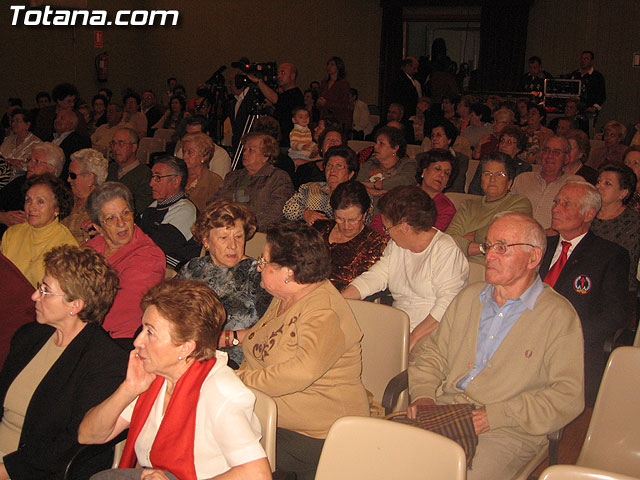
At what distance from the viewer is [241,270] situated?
2885 mm

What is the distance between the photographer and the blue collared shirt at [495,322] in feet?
7.51

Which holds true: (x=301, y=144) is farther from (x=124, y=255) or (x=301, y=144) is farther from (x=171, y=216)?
(x=124, y=255)

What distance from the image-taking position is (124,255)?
10.3ft

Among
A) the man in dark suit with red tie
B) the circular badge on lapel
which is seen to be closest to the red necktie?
the man in dark suit with red tie

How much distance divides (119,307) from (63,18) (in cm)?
974

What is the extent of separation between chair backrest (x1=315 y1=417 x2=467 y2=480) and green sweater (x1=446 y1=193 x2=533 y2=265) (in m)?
2.37

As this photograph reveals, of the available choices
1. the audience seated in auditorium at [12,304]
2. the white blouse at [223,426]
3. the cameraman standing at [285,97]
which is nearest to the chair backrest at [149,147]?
the cameraman standing at [285,97]

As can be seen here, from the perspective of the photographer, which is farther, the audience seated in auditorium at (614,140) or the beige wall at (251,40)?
the beige wall at (251,40)

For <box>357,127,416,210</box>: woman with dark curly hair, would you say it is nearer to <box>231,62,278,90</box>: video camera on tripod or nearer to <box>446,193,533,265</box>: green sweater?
<box>446,193,533,265</box>: green sweater

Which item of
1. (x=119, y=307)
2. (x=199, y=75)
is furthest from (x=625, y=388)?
(x=199, y=75)

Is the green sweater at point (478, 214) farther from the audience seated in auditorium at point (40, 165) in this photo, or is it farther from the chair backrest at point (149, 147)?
the chair backrest at point (149, 147)

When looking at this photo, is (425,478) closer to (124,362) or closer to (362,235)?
(124,362)

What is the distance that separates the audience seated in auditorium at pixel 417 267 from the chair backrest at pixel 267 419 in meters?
1.20

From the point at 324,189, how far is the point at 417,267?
56.9 inches
